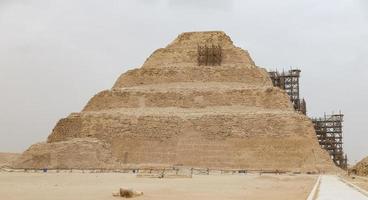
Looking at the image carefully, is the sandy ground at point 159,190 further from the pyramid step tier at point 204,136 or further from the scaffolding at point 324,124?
the scaffolding at point 324,124

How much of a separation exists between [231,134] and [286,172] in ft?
23.7

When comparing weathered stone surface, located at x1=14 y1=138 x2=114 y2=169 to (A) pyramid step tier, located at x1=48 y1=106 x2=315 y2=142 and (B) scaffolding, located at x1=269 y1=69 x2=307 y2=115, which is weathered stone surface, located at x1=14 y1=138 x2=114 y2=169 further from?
(B) scaffolding, located at x1=269 y1=69 x2=307 y2=115

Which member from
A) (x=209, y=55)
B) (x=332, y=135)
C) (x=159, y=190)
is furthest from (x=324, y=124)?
(x=159, y=190)

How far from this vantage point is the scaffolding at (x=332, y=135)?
87.7 metres

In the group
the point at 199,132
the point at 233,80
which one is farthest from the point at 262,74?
the point at 199,132

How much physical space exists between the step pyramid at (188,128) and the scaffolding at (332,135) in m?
21.6

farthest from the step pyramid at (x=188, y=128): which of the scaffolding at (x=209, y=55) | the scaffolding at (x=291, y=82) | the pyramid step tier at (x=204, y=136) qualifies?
the scaffolding at (x=291, y=82)

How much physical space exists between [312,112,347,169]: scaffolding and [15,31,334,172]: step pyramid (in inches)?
850

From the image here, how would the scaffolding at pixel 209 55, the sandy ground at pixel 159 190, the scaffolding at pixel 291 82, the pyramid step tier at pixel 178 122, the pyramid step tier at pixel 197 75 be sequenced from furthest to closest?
1. the scaffolding at pixel 291 82
2. the scaffolding at pixel 209 55
3. the pyramid step tier at pixel 197 75
4. the pyramid step tier at pixel 178 122
5. the sandy ground at pixel 159 190

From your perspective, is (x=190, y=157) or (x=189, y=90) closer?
(x=190, y=157)

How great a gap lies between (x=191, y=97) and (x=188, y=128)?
5.52m

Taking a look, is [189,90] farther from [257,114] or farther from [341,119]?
[341,119]

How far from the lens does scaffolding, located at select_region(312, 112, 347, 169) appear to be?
8769cm

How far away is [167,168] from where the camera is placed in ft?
184
